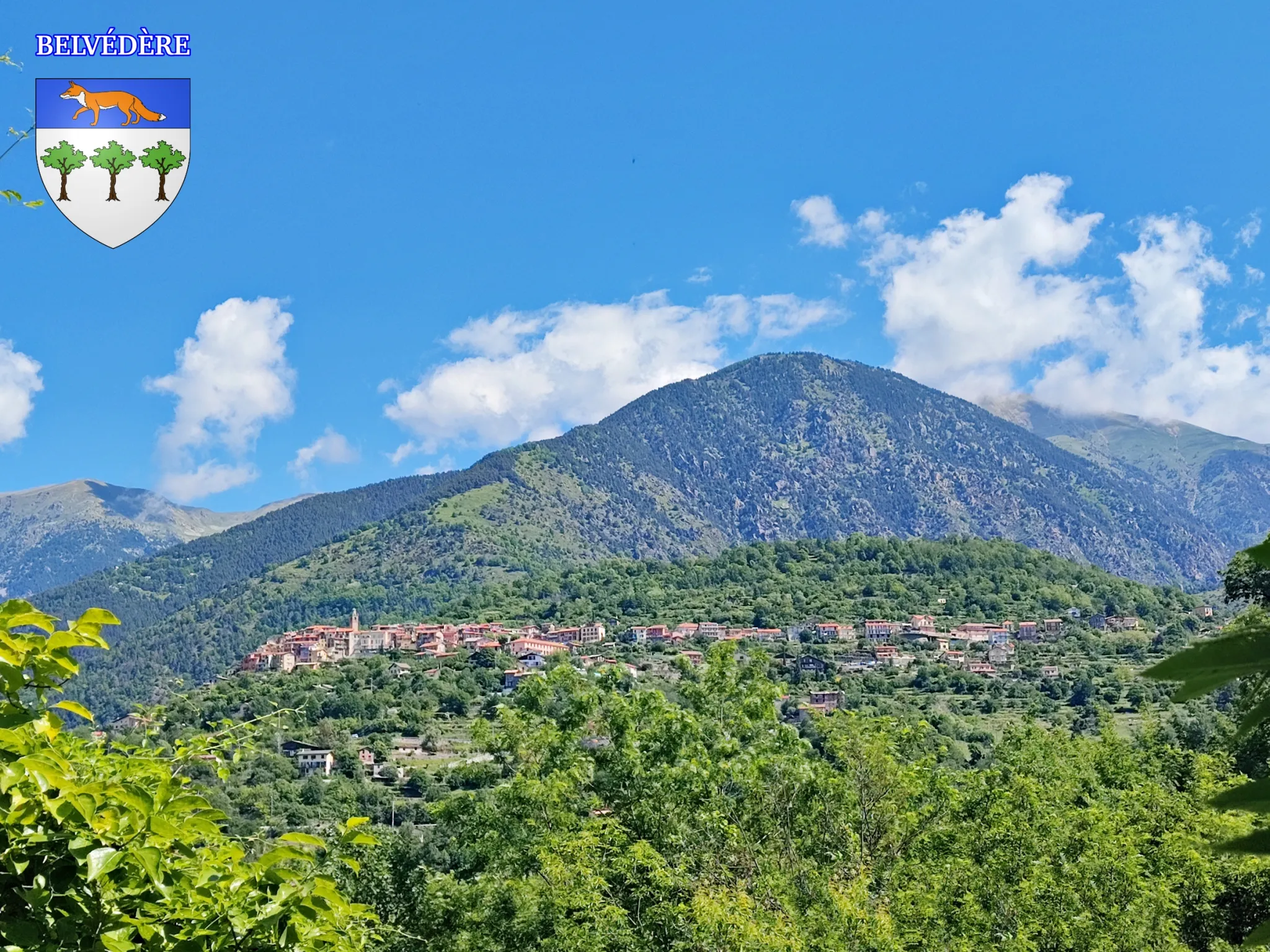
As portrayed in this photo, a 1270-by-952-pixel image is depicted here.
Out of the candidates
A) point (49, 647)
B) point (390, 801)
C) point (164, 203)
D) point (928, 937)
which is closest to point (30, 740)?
point (49, 647)

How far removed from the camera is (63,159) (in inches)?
218

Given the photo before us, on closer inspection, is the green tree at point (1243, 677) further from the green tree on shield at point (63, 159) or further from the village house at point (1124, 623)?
the village house at point (1124, 623)

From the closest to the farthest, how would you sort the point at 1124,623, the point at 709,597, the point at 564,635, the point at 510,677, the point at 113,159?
1. the point at 113,159
2. the point at 510,677
3. the point at 1124,623
4. the point at 564,635
5. the point at 709,597

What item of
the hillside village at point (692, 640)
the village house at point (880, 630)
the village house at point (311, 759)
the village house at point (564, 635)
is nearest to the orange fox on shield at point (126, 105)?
the village house at point (311, 759)

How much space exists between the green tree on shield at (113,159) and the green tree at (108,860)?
13.6 feet

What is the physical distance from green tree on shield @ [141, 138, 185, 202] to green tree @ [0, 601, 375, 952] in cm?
423

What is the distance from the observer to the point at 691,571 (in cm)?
12475

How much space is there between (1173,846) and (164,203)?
11.4 m

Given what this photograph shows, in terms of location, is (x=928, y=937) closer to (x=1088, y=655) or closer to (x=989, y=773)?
(x=989, y=773)

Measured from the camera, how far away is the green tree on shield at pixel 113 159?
18.8 ft

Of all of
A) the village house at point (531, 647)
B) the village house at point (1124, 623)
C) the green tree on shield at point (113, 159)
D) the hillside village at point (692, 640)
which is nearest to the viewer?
the green tree on shield at point (113, 159)

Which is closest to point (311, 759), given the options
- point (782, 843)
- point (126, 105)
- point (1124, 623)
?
point (782, 843)

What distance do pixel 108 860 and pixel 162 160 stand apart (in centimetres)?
519

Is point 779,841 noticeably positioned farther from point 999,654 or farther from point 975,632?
point 975,632
